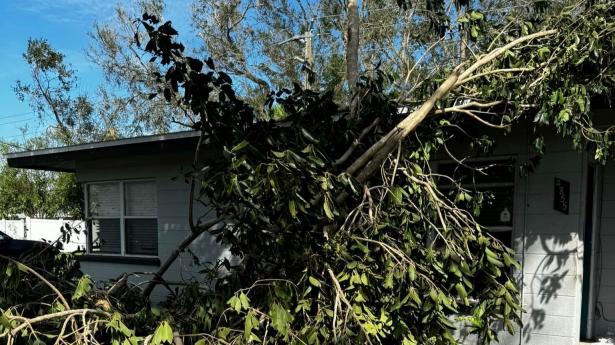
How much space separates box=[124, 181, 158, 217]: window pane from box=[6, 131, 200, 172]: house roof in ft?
3.03

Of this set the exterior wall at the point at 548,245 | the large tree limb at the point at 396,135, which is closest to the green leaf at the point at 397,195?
the large tree limb at the point at 396,135

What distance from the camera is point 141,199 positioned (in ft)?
30.8

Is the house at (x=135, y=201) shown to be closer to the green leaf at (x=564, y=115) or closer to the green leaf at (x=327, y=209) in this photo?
the green leaf at (x=327, y=209)

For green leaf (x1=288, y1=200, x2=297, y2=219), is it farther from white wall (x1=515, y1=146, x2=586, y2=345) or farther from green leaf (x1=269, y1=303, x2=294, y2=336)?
white wall (x1=515, y1=146, x2=586, y2=345)

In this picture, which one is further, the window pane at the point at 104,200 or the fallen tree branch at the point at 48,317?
the window pane at the point at 104,200

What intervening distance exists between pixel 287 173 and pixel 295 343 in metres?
1.11

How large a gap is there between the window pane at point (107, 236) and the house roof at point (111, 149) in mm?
1486

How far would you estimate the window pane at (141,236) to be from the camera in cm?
925

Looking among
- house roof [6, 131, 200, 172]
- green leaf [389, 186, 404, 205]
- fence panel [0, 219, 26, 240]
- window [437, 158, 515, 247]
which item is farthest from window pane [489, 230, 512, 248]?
fence panel [0, 219, 26, 240]

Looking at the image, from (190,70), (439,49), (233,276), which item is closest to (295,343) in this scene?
(233,276)

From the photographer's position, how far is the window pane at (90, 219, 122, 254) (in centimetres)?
977

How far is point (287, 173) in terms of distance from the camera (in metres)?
3.26

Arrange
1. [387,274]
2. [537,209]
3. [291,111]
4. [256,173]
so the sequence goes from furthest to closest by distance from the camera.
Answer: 1. [537,209]
2. [291,111]
3. [387,274]
4. [256,173]

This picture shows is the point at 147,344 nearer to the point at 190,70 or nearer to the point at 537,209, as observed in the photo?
the point at 190,70
